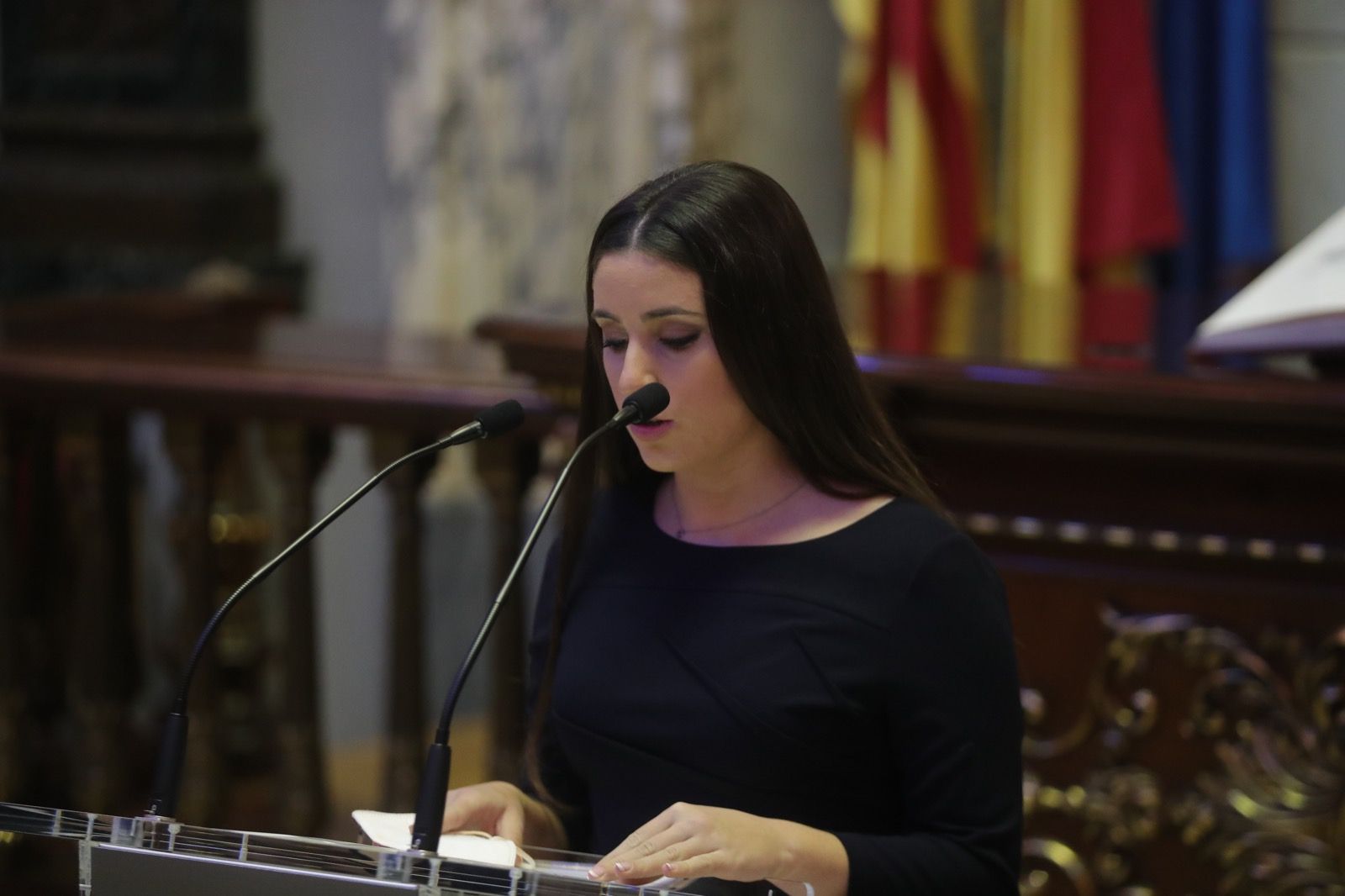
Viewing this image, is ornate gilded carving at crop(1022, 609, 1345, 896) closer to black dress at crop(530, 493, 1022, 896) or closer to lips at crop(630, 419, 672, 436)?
black dress at crop(530, 493, 1022, 896)

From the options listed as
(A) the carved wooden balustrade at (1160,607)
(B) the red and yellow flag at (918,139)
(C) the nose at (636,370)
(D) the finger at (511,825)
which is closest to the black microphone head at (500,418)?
(C) the nose at (636,370)

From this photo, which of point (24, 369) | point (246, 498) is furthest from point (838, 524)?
point (246, 498)

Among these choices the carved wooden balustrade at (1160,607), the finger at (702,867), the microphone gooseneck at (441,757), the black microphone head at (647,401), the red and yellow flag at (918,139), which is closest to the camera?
the microphone gooseneck at (441,757)

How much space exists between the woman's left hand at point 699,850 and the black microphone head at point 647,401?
309 mm

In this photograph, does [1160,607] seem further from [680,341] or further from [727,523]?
[680,341]

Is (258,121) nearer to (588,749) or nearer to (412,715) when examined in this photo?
(412,715)

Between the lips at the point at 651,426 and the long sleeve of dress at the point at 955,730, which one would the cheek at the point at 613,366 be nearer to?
the lips at the point at 651,426

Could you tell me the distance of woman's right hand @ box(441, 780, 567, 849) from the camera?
1.44 metres

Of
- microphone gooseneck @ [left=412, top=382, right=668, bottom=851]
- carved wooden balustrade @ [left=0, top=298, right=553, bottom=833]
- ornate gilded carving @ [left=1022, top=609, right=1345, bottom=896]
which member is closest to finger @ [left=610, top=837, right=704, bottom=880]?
microphone gooseneck @ [left=412, top=382, right=668, bottom=851]

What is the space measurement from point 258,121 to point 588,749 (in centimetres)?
367

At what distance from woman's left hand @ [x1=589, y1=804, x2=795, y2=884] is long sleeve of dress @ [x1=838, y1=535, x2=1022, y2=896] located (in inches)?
4.8

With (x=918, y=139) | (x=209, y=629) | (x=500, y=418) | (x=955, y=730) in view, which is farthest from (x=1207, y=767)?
(x=918, y=139)

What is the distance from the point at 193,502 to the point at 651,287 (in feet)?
6.25

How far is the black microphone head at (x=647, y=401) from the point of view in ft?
4.50
